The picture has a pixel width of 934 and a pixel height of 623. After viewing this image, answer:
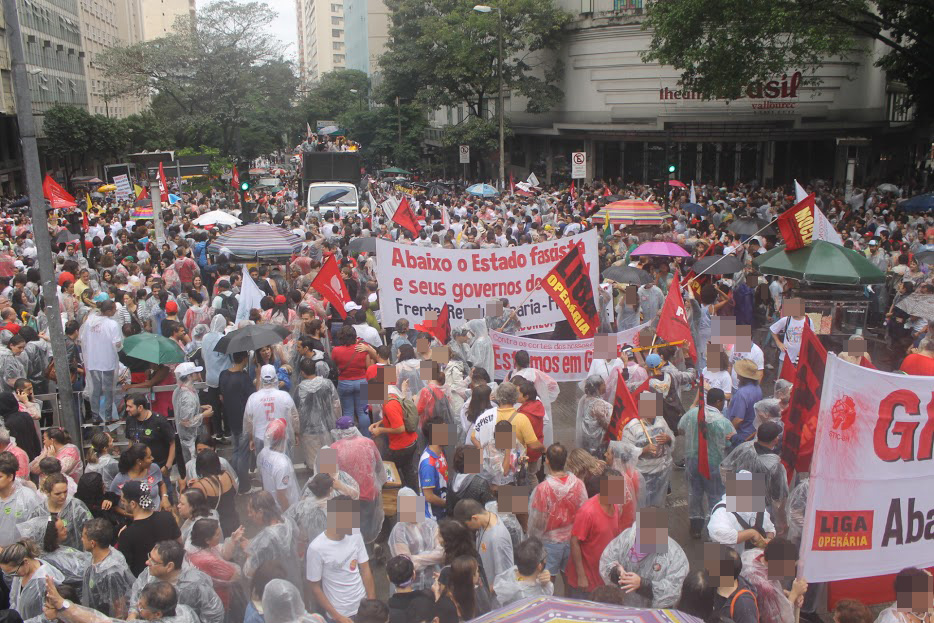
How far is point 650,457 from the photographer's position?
6.65 meters

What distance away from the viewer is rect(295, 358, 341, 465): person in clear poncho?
7.70 m

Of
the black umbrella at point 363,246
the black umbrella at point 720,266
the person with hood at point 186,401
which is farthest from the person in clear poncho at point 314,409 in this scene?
the black umbrella at point 363,246

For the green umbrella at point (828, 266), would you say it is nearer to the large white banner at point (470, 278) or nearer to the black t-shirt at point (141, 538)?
the large white banner at point (470, 278)

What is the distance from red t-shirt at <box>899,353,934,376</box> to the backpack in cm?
451

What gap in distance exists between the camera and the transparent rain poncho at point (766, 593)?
4766 mm

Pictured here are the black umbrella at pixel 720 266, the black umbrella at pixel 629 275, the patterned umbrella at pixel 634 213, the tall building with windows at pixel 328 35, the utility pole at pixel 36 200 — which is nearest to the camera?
the utility pole at pixel 36 200

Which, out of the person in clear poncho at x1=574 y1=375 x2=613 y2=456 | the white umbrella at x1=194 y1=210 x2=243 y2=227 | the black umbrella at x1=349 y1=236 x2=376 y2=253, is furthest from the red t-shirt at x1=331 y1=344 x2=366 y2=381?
the white umbrella at x1=194 y1=210 x2=243 y2=227

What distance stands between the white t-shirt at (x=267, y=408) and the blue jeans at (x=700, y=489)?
3.38 m

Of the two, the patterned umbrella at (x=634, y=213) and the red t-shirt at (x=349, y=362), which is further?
the patterned umbrella at (x=634, y=213)

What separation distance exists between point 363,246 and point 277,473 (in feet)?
29.0

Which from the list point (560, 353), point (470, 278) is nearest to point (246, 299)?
point (470, 278)

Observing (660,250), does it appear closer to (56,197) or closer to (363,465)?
(363,465)

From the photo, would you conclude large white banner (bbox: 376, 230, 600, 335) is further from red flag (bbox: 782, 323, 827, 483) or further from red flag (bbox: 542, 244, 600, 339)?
red flag (bbox: 782, 323, 827, 483)

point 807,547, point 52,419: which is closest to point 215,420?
point 52,419
